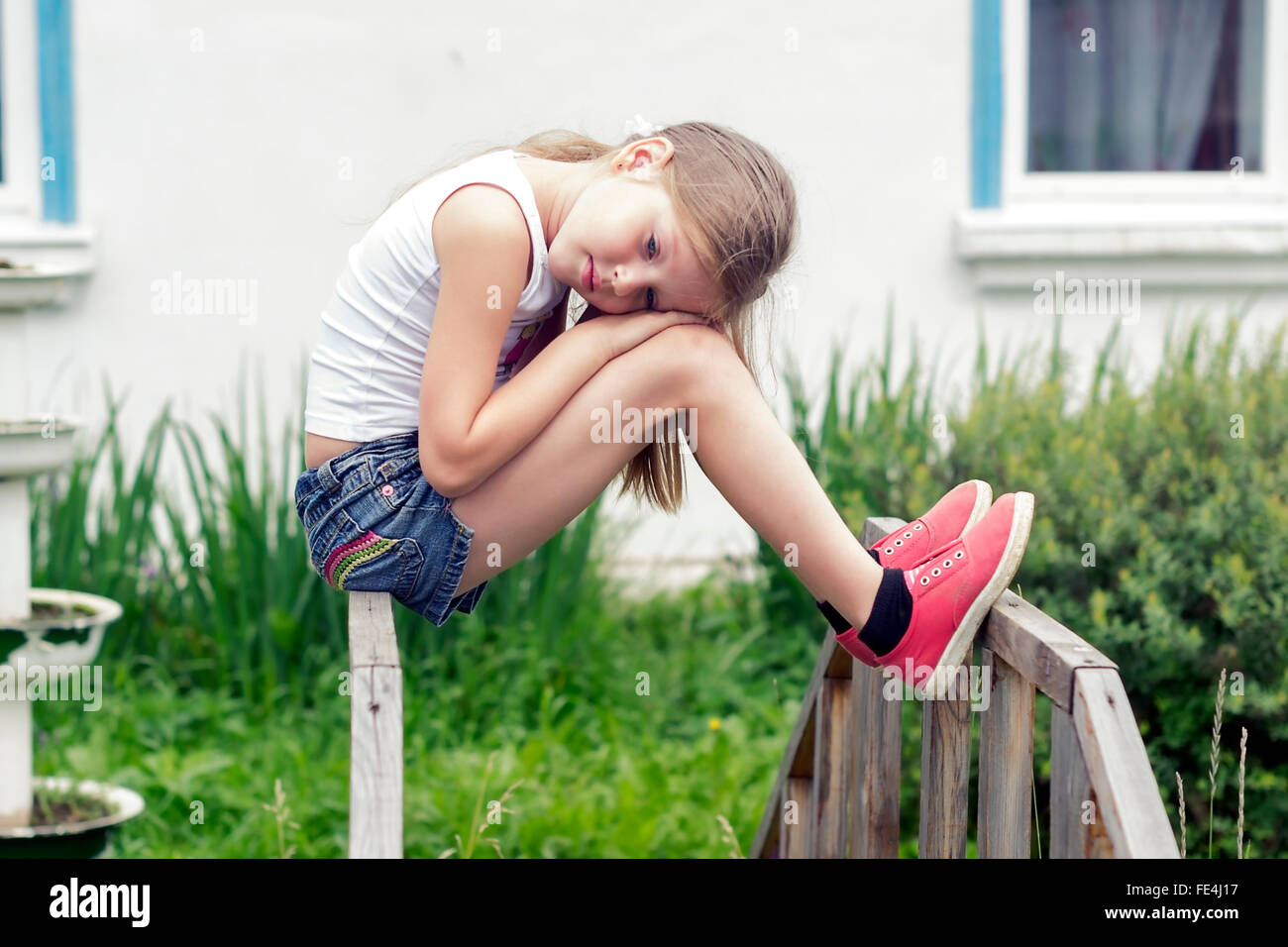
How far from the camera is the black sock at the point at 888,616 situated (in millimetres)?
1876

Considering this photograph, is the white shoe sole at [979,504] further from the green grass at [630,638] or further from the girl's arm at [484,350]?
the green grass at [630,638]

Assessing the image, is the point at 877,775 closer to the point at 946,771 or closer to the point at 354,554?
the point at 946,771

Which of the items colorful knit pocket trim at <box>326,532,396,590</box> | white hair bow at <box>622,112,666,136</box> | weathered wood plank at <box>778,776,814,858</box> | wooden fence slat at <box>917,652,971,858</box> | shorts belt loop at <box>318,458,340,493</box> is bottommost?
weathered wood plank at <box>778,776,814,858</box>

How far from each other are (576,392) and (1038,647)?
2.24 ft

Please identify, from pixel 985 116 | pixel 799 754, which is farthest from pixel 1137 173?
pixel 799 754

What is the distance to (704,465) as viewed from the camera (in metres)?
1.90

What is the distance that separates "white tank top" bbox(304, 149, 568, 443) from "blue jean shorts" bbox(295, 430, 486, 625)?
0.16ft

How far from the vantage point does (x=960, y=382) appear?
441cm

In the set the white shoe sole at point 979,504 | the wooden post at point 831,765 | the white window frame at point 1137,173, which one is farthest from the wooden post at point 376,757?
the white window frame at point 1137,173

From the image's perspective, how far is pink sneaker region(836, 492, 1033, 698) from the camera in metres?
1.84

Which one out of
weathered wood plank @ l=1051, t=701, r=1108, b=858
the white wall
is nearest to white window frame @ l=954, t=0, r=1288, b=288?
the white wall

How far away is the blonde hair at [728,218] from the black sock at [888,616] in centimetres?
33

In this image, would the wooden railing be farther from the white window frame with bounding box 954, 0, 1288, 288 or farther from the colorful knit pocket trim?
the white window frame with bounding box 954, 0, 1288, 288

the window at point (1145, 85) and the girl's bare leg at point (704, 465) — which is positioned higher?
the window at point (1145, 85)
